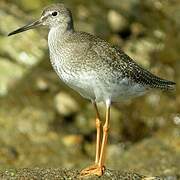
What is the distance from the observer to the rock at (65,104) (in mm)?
15172

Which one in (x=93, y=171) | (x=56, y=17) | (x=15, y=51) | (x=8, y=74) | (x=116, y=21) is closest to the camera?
(x=93, y=171)

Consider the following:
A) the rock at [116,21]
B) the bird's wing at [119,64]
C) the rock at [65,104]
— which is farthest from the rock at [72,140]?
the bird's wing at [119,64]

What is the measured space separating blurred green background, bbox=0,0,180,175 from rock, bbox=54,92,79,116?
0.06ft

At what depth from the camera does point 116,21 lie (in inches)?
703

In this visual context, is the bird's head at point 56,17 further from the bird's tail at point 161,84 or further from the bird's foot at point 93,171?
the bird's foot at point 93,171

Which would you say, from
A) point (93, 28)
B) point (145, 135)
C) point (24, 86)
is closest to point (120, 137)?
point (145, 135)

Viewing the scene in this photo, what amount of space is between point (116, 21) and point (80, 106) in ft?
10.4

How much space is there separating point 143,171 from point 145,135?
2684 mm

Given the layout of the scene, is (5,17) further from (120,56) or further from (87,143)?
(120,56)

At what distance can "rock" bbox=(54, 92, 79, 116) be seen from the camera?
1517 cm

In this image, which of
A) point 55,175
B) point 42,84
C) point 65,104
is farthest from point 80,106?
point 55,175

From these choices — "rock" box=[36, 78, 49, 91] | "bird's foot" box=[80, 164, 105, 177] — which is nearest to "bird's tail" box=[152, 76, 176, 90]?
"bird's foot" box=[80, 164, 105, 177]

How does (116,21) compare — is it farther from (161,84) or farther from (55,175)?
(55,175)

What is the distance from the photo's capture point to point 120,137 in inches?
592
